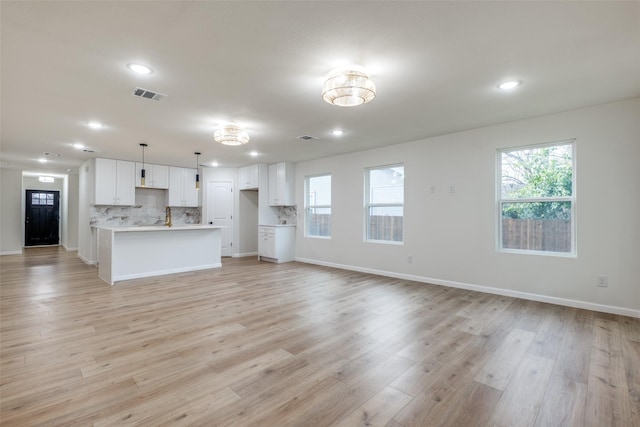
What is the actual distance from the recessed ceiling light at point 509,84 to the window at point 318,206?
4171mm

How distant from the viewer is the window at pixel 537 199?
382 cm

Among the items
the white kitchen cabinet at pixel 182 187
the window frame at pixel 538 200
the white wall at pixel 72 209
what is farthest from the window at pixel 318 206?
the white wall at pixel 72 209

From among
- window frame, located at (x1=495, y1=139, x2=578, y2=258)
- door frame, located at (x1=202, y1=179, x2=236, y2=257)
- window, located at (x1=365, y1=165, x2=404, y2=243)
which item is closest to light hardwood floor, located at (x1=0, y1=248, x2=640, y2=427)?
window frame, located at (x1=495, y1=139, x2=578, y2=258)

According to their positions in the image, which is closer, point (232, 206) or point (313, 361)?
point (313, 361)

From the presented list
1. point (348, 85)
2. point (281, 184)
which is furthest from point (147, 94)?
point (281, 184)

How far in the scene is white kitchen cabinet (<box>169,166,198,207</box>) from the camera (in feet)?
25.6

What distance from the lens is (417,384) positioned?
203 cm

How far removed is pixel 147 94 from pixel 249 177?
472 cm

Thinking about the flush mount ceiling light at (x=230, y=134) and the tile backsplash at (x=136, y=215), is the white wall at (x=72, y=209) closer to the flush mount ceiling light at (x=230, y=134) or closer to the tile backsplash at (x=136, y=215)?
the tile backsplash at (x=136, y=215)

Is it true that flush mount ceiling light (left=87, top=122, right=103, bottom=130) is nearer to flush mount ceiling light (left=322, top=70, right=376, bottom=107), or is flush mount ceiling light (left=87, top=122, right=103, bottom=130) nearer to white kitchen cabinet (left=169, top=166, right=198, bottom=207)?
white kitchen cabinet (left=169, top=166, right=198, bottom=207)

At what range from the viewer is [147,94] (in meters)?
3.16

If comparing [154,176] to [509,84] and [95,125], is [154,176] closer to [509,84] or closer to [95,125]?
[95,125]

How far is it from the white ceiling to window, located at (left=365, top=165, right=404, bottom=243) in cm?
146

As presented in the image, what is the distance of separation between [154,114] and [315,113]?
2071mm
